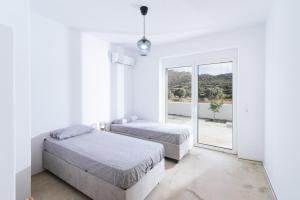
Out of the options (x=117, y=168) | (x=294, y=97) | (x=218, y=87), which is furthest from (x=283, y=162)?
(x=218, y=87)

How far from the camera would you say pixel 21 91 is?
1.81 m

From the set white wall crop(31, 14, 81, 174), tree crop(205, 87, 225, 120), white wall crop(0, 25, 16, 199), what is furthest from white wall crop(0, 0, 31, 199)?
tree crop(205, 87, 225, 120)

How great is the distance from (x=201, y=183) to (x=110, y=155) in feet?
4.77

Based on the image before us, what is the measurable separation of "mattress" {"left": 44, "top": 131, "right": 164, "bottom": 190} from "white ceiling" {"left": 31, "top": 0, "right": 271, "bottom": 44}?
6.83ft

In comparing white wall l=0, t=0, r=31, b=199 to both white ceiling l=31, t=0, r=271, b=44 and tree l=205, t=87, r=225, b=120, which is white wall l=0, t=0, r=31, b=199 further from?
tree l=205, t=87, r=225, b=120

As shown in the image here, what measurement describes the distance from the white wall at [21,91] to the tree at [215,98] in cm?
351

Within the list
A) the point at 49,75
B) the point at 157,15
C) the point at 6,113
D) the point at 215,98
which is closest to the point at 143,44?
the point at 157,15

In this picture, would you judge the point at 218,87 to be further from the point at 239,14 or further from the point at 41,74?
the point at 41,74

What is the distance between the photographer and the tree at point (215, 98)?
369 centimetres

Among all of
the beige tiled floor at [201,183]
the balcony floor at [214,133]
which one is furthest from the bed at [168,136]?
the balcony floor at [214,133]

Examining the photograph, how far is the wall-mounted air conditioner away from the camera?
13.0 feet

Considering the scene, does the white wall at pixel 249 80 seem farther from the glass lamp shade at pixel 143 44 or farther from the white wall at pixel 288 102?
the glass lamp shade at pixel 143 44

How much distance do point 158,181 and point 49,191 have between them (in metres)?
1.54

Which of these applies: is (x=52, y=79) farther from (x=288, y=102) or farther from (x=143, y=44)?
(x=288, y=102)
